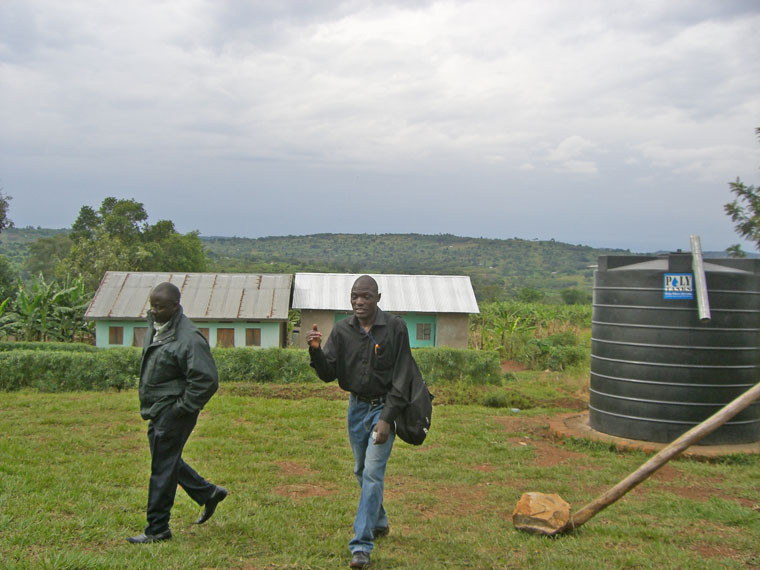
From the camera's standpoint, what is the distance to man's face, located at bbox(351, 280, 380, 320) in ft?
16.0

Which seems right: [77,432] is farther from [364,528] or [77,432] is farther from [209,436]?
[364,528]

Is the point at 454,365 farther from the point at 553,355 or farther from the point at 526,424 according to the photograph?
the point at 553,355

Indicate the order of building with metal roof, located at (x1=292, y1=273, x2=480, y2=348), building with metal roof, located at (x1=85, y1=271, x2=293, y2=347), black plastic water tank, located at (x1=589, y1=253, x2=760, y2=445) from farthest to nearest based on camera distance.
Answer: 1. building with metal roof, located at (x1=292, y1=273, x2=480, y2=348)
2. building with metal roof, located at (x1=85, y1=271, x2=293, y2=347)
3. black plastic water tank, located at (x1=589, y1=253, x2=760, y2=445)

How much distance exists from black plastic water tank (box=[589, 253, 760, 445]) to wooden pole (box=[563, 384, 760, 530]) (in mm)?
3539

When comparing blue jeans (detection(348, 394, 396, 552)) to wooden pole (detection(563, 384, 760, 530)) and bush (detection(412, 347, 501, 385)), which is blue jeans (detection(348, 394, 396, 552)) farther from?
bush (detection(412, 347, 501, 385))

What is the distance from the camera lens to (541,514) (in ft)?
18.0

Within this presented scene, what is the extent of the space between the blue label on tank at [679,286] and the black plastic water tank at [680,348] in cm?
1

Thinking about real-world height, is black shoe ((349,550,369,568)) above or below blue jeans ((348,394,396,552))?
below

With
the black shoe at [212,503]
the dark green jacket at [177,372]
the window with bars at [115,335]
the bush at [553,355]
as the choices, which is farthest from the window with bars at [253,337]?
the dark green jacket at [177,372]

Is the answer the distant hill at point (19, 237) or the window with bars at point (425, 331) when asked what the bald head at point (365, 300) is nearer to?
the window with bars at point (425, 331)

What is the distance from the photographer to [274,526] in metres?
5.35

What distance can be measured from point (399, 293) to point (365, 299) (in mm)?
19417

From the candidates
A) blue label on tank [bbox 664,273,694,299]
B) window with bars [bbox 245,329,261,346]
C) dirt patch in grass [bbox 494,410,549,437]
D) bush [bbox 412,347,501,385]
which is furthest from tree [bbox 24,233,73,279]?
blue label on tank [bbox 664,273,694,299]

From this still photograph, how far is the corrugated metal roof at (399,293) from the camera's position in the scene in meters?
23.5
